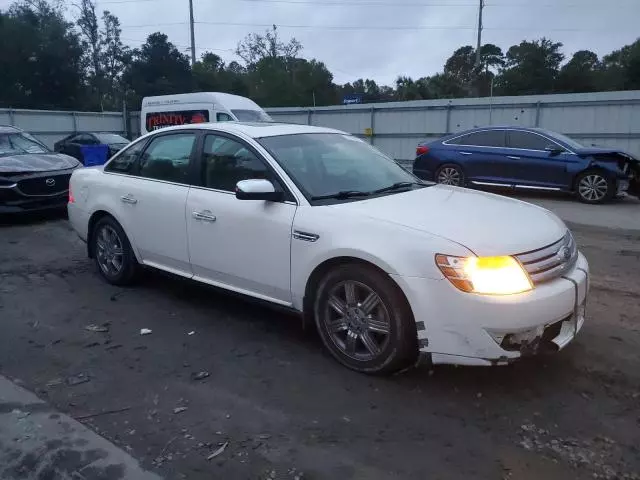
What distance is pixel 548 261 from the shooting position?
3.29 meters

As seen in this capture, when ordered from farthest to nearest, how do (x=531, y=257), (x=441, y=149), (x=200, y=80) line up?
(x=200, y=80) < (x=441, y=149) < (x=531, y=257)

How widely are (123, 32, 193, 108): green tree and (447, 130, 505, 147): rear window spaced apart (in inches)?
1576

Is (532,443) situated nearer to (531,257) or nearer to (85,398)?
(531,257)

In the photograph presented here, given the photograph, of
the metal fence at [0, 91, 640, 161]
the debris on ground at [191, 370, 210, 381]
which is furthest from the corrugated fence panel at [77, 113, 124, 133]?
the debris on ground at [191, 370, 210, 381]

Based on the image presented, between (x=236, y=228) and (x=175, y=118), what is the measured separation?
1367 centimetres

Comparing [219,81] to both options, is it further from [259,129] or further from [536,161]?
[259,129]

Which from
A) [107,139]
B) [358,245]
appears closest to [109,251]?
[358,245]

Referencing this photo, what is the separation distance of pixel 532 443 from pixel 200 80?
171ft

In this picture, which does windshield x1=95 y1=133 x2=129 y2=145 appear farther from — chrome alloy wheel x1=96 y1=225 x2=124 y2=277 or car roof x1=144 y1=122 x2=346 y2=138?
car roof x1=144 y1=122 x2=346 y2=138

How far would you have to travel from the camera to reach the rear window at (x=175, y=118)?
15.9 meters

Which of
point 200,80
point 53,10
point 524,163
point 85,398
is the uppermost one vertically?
point 53,10

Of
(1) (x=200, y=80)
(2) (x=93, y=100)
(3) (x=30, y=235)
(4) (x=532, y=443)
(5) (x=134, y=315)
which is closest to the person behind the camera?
(4) (x=532, y=443)

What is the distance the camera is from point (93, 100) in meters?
46.0

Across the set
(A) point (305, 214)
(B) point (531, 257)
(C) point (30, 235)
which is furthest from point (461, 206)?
(C) point (30, 235)
